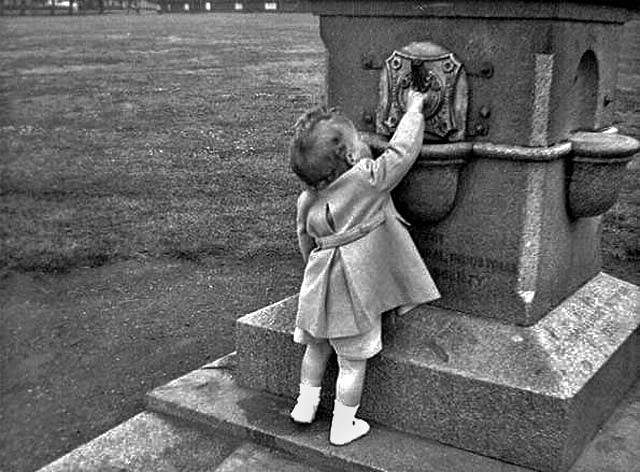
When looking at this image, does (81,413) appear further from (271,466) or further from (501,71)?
(501,71)

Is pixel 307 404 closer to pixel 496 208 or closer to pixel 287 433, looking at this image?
pixel 287 433

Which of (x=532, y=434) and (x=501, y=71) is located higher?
(x=501, y=71)

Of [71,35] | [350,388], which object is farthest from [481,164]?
[71,35]

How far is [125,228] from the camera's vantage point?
6.71m

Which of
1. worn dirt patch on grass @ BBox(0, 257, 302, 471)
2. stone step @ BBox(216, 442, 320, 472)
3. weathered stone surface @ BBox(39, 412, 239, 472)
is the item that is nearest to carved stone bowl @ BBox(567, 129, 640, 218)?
stone step @ BBox(216, 442, 320, 472)

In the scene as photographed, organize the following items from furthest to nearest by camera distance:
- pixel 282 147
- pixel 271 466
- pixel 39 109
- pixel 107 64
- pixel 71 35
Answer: pixel 71 35 < pixel 107 64 < pixel 39 109 < pixel 282 147 < pixel 271 466

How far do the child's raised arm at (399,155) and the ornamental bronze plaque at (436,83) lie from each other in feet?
0.34

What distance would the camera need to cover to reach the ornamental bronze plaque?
3.01 metres

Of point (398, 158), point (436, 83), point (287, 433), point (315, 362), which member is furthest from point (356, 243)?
point (287, 433)

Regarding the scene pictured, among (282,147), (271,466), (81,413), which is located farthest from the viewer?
(282,147)

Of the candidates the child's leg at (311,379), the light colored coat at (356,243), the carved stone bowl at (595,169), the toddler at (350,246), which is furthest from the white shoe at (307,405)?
the carved stone bowl at (595,169)

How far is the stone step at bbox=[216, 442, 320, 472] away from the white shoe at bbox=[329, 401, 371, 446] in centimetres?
14

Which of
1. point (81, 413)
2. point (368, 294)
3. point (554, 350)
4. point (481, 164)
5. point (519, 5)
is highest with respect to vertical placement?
point (519, 5)

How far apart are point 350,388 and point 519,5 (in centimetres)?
150
